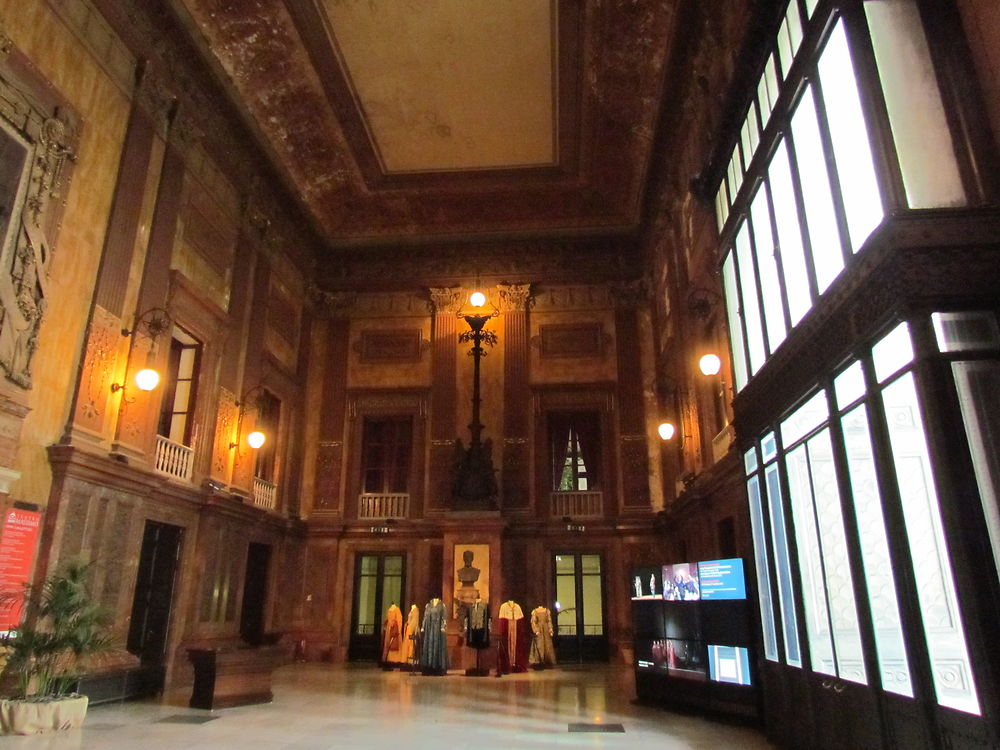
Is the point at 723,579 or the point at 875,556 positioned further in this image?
the point at 723,579

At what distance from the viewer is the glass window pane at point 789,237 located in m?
5.93

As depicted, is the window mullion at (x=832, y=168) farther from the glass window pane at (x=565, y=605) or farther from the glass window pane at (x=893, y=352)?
the glass window pane at (x=565, y=605)

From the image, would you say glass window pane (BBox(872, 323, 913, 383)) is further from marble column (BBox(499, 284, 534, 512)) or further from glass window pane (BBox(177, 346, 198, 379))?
marble column (BBox(499, 284, 534, 512))

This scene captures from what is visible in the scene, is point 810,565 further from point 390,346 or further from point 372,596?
point 390,346

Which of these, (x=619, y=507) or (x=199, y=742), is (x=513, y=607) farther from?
(x=199, y=742)

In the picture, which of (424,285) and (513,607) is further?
(424,285)

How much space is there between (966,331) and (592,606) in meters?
12.3

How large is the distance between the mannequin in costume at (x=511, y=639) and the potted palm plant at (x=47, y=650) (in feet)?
23.6

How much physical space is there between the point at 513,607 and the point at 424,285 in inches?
328

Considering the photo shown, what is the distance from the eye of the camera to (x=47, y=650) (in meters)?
6.79

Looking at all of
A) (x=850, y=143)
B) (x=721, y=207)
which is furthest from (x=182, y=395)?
(x=850, y=143)

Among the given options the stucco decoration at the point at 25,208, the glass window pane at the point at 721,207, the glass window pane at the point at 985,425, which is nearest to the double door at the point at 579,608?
the glass window pane at the point at 721,207

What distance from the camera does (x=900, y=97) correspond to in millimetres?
4688

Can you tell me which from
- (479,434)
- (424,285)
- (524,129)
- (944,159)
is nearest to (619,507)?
(479,434)
